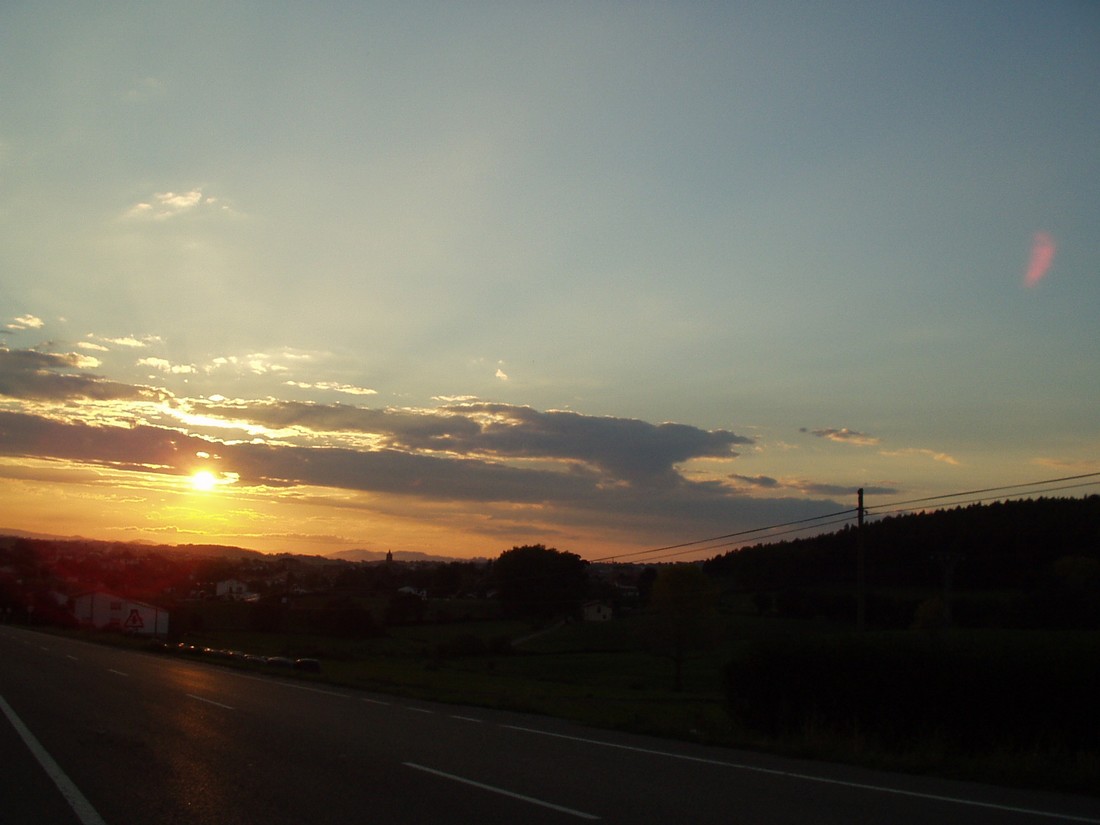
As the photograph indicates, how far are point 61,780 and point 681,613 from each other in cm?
5242

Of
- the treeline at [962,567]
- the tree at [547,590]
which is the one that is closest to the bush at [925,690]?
the treeline at [962,567]

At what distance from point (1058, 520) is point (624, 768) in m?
43.8

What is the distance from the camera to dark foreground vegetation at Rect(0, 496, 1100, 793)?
1472cm

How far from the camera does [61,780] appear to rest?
414 inches

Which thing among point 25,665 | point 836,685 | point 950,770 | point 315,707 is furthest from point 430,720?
point 25,665

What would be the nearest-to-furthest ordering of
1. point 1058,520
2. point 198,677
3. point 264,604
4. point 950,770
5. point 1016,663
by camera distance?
point 950,770, point 1016,663, point 198,677, point 1058,520, point 264,604

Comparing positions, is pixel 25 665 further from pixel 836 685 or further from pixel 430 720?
pixel 836 685

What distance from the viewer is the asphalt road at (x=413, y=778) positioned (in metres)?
8.81

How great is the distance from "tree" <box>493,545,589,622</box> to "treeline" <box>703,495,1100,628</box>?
74.1 ft

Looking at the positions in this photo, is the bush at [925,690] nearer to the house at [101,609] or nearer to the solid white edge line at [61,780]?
the solid white edge line at [61,780]

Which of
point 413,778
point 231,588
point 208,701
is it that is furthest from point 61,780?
point 231,588

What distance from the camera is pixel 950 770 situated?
11680 millimetres

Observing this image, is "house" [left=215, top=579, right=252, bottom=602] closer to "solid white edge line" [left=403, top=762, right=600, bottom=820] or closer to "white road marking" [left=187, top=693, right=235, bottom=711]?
"white road marking" [left=187, top=693, right=235, bottom=711]

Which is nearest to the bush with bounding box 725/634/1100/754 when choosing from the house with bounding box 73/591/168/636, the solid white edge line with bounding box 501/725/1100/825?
the solid white edge line with bounding box 501/725/1100/825
